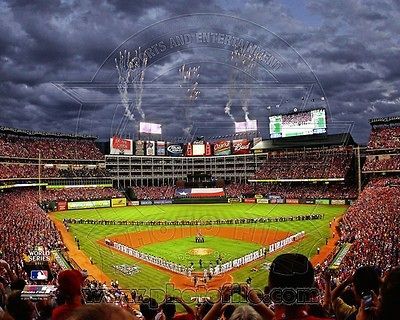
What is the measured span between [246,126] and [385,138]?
38.7 meters

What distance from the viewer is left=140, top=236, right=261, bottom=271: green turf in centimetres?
3622

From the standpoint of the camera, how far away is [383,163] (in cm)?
7350

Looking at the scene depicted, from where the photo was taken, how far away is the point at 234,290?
17.0 feet

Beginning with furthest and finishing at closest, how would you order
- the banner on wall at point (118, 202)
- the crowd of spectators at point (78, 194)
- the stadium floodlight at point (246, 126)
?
the stadium floodlight at point (246, 126)
the banner on wall at point (118, 202)
the crowd of spectators at point (78, 194)

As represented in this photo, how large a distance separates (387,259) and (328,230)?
22635 mm

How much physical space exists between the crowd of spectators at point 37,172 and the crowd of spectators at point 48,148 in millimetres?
2092

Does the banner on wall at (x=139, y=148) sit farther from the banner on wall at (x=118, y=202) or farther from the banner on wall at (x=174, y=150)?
the banner on wall at (x=118, y=202)

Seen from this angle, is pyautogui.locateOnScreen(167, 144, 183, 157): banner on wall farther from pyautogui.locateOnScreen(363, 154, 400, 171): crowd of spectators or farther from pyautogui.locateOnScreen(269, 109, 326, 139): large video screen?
pyautogui.locateOnScreen(363, 154, 400, 171): crowd of spectators

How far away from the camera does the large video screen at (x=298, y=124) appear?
86188 millimetres

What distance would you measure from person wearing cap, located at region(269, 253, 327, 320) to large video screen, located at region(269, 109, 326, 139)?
84.8 m

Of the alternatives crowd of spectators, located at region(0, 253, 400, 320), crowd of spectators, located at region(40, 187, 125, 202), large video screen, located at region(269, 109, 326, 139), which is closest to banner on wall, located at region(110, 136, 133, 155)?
crowd of spectators, located at region(40, 187, 125, 202)

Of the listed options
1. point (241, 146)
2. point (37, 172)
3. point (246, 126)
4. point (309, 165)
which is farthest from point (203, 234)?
point (241, 146)

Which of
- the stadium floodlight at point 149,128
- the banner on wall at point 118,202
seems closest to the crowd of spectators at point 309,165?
the banner on wall at point 118,202

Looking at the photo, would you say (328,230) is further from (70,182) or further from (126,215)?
(70,182)
